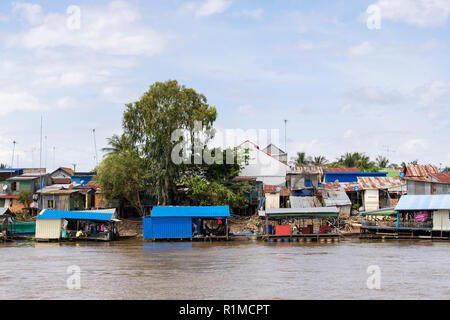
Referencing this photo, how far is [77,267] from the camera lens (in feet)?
66.8

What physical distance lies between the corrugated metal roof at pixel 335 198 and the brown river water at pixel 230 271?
9.74 m

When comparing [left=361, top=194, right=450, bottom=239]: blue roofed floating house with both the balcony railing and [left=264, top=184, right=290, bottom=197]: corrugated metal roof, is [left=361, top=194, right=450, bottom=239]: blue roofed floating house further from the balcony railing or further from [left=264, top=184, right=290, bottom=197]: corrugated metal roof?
[left=264, top=184, right=290, bottom=197]: corrugated metal roof

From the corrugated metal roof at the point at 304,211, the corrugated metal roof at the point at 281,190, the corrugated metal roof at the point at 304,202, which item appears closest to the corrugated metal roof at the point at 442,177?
the corrugated metal roof at the point at 304,202

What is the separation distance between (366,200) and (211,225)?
42.5 feet

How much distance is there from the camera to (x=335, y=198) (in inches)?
1542

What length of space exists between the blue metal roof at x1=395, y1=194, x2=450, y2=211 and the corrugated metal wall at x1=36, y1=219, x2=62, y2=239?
2223 cm

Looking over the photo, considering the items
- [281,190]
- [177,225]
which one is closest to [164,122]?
[177,225]

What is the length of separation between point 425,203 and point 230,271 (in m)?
18.7

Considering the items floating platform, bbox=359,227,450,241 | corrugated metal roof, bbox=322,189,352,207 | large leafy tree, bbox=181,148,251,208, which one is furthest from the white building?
floating platform, bbox=359,227,450,241

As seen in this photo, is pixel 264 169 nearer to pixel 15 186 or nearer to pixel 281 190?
pixel 281 190
